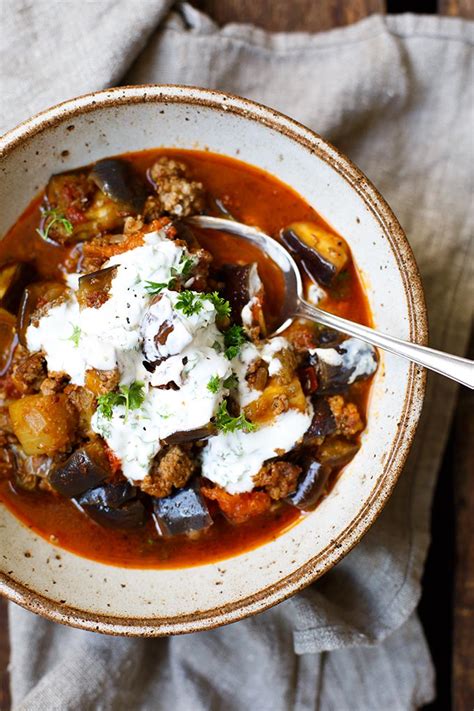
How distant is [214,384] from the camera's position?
128 inches

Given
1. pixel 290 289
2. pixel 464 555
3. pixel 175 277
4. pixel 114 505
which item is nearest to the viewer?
pixel 175 277

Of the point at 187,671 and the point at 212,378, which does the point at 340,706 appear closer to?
the point at 187,671

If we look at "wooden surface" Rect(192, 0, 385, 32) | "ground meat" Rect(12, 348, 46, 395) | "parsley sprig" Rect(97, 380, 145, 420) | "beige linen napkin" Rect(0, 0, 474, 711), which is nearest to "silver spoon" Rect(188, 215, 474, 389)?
"parsley sprig" Rect(97, 380, 145, 420)

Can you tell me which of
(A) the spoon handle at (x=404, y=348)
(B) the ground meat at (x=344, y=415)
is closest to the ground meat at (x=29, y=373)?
(A) the spoon handle at (x=404, y=348)

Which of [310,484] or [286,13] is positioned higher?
[286,13]

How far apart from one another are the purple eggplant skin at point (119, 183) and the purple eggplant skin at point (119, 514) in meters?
1.39

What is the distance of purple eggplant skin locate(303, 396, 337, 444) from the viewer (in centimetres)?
355

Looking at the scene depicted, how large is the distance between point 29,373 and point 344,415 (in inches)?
58.4

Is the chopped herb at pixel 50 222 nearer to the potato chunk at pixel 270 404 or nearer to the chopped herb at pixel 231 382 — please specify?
the chopped herb at pixel 231 382

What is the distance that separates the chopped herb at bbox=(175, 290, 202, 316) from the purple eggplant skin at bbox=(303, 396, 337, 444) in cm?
79

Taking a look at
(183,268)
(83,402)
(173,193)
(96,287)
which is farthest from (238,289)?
(83,402)

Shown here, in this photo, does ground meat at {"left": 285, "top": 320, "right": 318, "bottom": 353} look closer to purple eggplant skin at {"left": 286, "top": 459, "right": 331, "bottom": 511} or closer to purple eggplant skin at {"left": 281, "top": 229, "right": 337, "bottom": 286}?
purple eggplant skin at {"left": 281, "top": 229, "right": 337, "bottom": 286}

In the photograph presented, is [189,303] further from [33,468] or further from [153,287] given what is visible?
[33,468]

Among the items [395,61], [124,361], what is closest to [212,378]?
[124,361]
